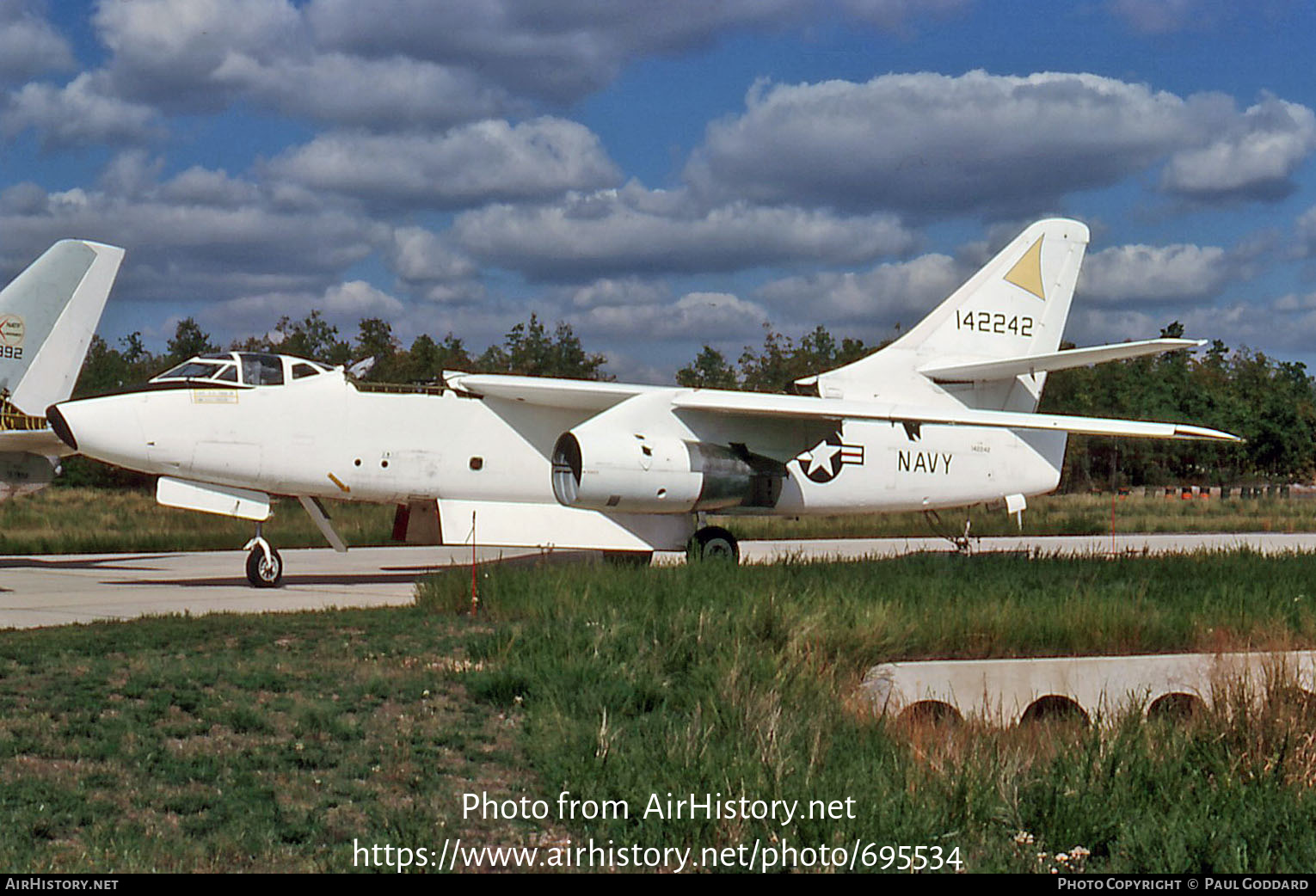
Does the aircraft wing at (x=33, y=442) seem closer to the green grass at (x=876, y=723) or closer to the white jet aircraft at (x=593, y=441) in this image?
the white jet aircraft at (x=593, y=441)

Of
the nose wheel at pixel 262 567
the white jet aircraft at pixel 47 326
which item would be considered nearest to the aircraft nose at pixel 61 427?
the nose wheel at pixel 262 567

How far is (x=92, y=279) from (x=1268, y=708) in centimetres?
1677

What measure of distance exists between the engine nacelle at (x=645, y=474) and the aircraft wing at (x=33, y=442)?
6.58 m

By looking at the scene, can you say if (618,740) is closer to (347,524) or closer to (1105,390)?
(347,524)

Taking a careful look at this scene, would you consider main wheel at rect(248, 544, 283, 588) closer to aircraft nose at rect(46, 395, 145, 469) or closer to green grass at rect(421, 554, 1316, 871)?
aircraft nose at rect(46, 395, 145, 469)

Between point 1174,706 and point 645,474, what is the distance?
7365 millimetres

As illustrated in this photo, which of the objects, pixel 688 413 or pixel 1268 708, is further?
pixel 688 413

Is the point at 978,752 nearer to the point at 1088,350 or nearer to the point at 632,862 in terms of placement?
the point at 632,862

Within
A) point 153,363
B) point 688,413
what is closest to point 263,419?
point 688,413

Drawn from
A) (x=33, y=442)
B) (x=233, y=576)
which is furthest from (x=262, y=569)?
(x=33, y=442)

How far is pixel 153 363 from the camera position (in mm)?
53250

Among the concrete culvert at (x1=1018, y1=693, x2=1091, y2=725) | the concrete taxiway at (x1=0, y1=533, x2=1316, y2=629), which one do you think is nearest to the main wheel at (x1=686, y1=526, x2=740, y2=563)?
the concrete taxiway at (x1=0, y1=533, x2=1316, y2=629)
